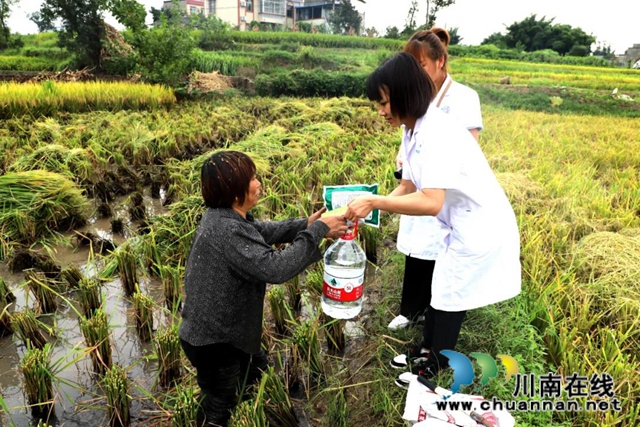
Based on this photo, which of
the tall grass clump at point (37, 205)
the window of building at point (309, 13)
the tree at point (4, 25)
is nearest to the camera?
the tall grass clump at point (37, 205)

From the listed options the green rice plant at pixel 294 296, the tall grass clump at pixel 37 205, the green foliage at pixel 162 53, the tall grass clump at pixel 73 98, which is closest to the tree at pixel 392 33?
the green foliage at pixel 162 53

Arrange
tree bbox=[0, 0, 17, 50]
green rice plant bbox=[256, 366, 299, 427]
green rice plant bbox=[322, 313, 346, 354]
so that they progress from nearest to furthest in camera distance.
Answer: green rice plant bbox=[256, 366, 299, 427] < green rice plant bbox=[322, 313, 346, 354] < tree bbox=[0, 0, 17, 50]

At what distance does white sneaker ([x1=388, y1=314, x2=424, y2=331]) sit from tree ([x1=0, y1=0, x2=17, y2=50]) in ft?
77.4

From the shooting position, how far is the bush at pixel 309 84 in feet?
43.2

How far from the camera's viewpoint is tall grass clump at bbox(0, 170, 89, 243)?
3195 millimetres

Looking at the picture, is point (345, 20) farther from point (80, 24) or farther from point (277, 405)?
point (277, 405)

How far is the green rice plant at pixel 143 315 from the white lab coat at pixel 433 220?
58.5 inches

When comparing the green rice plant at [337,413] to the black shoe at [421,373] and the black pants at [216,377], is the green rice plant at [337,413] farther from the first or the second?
the black pants at [216,377]

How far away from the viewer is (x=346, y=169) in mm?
4711

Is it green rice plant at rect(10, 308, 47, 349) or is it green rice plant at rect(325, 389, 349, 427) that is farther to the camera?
green rice plant at rect(10, 308, 47, 349)

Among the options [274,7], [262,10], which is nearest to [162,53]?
[262,10]

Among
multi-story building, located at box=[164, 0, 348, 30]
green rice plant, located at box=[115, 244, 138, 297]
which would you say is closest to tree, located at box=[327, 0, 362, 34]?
multi-story building, located at box=[164, 0, 348, 30]

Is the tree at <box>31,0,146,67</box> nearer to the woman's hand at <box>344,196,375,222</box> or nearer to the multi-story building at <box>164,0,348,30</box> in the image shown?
the woman's hand at <box>344,196,375,222</box>

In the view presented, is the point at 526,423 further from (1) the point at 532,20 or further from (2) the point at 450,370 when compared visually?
(1) the point at 532,20
